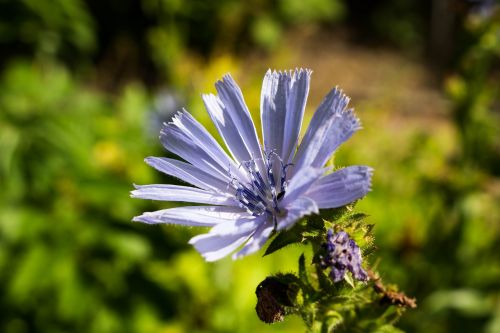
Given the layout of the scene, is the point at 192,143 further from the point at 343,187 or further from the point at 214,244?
the point at 343,187

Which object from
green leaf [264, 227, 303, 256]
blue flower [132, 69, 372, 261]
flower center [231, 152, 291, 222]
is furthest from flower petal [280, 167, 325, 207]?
flower center [231, 152, 291, 222]

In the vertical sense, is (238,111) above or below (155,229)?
below

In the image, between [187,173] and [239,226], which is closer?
[239,226]

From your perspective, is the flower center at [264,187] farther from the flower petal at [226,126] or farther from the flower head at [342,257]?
the flower head at [342,257]

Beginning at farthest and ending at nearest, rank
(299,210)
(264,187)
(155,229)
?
(155,229) → (264,187) → (299,210)

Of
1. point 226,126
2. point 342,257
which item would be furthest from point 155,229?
point 342,257

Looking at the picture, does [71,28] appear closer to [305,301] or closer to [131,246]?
[131,246]

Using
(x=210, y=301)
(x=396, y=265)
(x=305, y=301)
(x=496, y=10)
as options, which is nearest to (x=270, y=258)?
(x=210, y=301)
